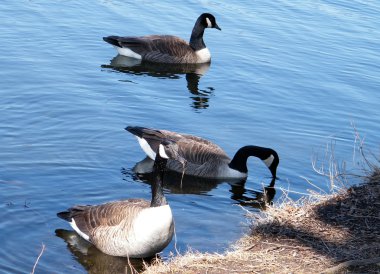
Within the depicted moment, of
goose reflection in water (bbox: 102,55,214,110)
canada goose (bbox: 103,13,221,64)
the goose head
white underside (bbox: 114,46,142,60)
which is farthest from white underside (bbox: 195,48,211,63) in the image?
white underside (bbox: 114,46,142,60)

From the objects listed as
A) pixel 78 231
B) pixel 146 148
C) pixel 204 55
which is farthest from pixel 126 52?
pixel 78 231

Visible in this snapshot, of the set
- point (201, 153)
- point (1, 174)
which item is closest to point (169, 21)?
point (201, 153)

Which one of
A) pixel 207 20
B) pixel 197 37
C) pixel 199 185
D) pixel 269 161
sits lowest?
pixel 199 185

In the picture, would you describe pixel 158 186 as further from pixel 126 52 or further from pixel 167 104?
pixel 126 52

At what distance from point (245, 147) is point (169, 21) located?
9.63m

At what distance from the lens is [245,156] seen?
12.6m

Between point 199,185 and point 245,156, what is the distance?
871 millimetres

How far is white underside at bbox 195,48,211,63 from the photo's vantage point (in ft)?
61.8

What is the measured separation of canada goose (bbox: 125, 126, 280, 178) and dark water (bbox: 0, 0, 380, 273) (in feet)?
0.92

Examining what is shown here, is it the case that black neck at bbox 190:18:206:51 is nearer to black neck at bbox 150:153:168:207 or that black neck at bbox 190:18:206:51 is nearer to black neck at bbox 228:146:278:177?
black neck at bbox 228:146:278:177

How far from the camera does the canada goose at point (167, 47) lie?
1839 cm

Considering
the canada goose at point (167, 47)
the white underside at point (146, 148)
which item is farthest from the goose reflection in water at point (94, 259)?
the canada goose at point (167, 47)

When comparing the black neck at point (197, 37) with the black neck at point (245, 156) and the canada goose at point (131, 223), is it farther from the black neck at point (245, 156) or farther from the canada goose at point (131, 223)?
the canada goose at point (131, 223)

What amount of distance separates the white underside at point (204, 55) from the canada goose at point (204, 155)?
20.3ft
